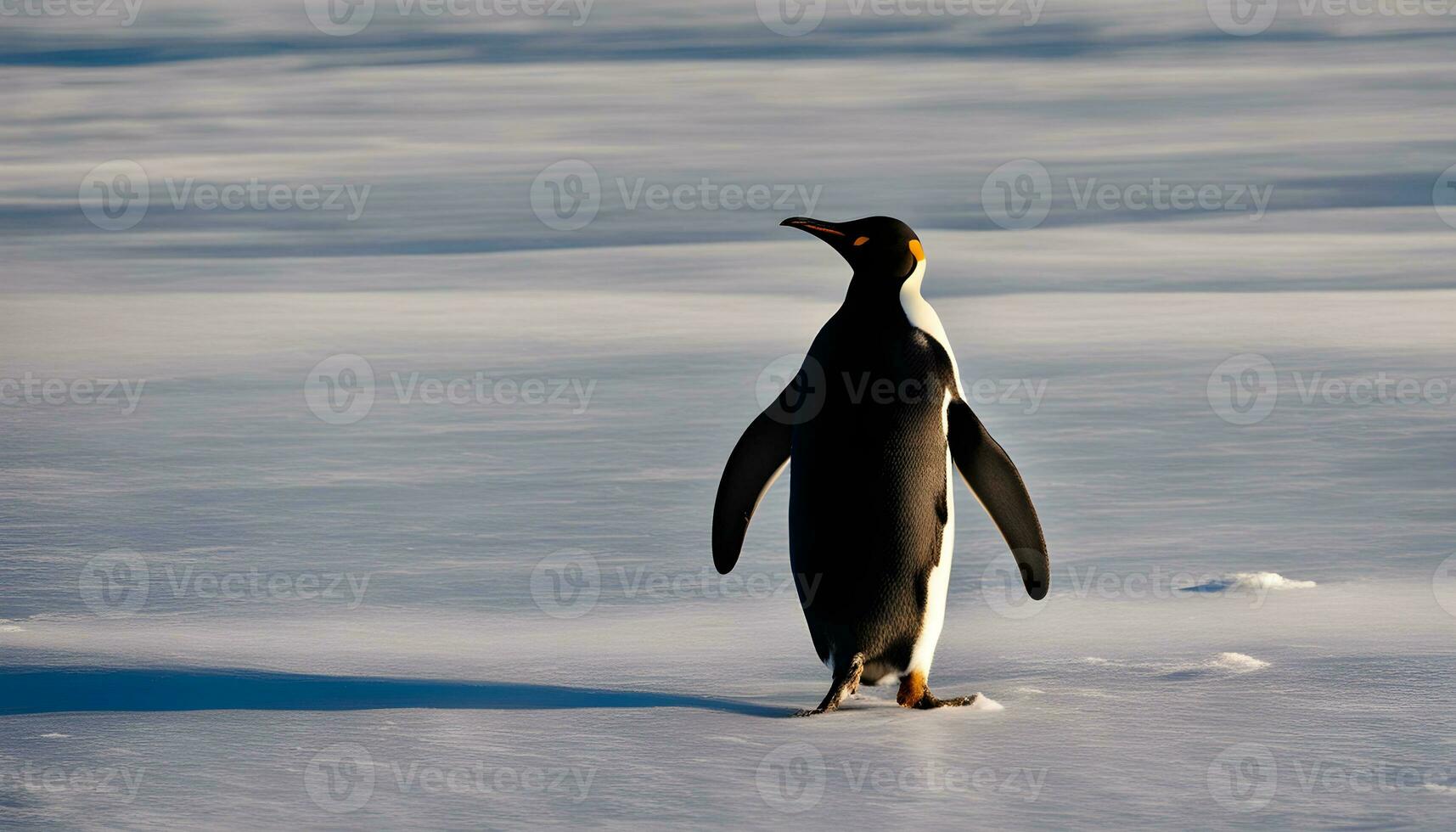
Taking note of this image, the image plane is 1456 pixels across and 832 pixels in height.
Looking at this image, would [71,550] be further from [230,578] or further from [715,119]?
[715,119]

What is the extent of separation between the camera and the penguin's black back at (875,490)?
3.01 meters

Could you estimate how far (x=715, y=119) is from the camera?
1744 centimetres
